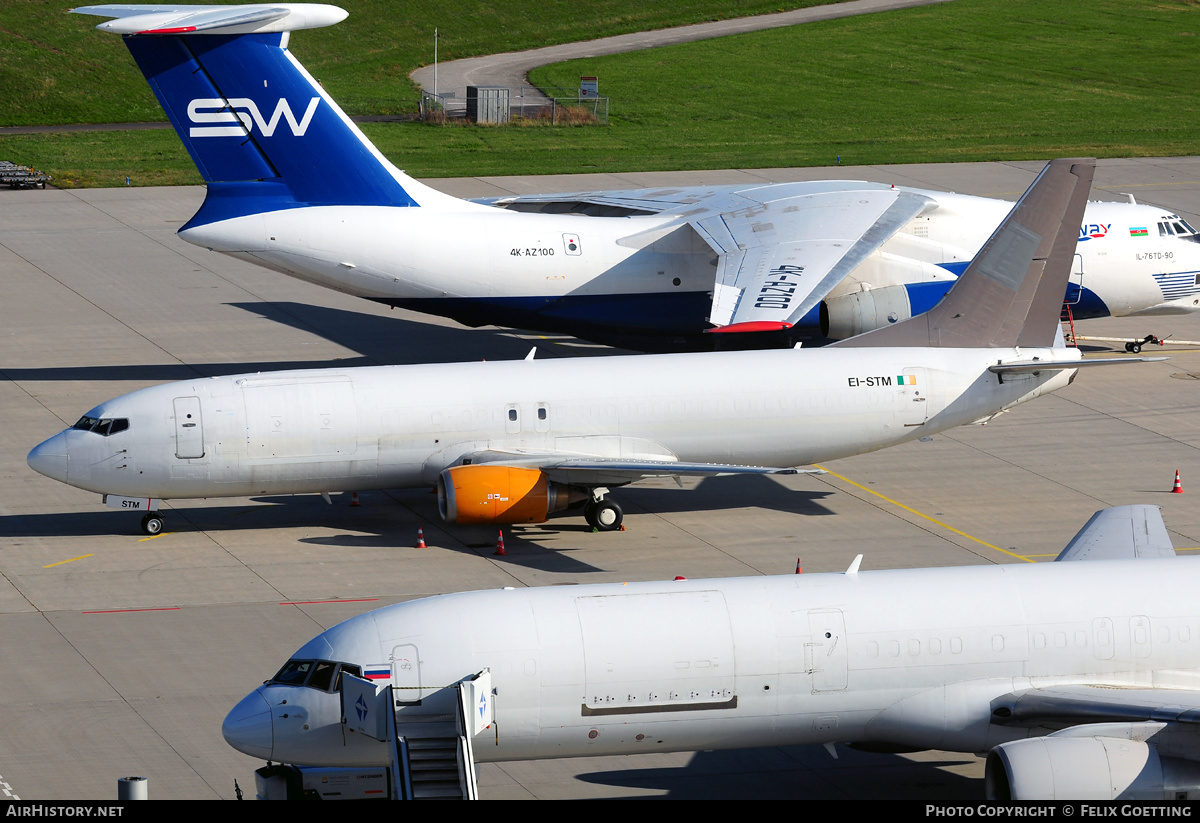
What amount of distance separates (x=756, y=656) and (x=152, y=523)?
1485 centimetres

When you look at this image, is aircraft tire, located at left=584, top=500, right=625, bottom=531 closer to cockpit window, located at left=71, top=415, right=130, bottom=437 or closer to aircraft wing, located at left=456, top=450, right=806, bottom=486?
aircraft wing, located at left=456, top=450, right=806, bottom=486

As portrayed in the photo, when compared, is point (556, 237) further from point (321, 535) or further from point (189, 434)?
point (189, 434)

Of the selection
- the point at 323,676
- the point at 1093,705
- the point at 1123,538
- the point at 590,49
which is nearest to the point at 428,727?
the point at 323,676

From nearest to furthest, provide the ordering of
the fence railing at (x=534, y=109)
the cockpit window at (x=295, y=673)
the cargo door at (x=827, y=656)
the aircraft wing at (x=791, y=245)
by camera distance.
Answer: the cockpit window at (x=295, y=673)
the cargo door at (x=827, y=656)
the aircraft wing at (x=791, y=245)
the fence railing at (x=534, y=109)

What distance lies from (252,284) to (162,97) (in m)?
14.2

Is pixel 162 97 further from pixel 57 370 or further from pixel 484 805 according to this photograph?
pixel 484 805

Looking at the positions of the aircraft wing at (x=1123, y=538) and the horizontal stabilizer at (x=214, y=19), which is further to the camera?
the horizontal stabilizer at (x=214, y=19)

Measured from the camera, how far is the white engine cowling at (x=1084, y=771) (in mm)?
17797

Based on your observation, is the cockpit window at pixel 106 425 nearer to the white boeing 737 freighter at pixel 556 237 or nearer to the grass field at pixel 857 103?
the white boeing 737 freighter at pixel 556 237

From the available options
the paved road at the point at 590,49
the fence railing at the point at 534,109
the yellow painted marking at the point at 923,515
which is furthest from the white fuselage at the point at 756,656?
the paved road at the point at 590,49

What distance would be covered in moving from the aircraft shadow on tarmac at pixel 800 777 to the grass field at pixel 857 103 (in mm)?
44949

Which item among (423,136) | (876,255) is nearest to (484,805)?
(876,255)

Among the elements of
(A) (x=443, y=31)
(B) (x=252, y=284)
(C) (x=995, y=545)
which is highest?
(A) (x=443, y=31)

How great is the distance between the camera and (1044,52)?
314 ft
